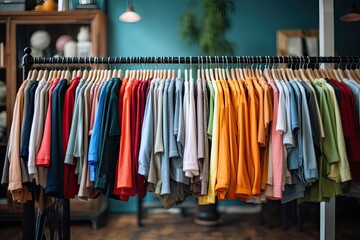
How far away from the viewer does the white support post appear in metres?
2.28

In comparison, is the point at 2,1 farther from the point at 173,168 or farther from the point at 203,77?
the point at 173,168

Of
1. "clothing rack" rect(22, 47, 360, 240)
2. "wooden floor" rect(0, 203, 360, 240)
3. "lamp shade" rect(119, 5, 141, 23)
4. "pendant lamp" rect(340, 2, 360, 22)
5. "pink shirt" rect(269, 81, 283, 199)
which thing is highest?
"lamp shade" rect(119, 5, 141, 23)

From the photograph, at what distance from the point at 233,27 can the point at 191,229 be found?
1.82m

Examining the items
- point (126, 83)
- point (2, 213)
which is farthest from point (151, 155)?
point (2, 213)

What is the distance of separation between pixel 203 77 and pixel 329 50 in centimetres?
119

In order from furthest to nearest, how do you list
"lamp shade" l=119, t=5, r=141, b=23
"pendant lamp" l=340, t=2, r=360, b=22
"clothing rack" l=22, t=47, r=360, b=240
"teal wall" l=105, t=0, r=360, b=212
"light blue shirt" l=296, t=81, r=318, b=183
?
"lamp shade" l=119, t=5, r=141, b=23
"teal wall" l=105, t=0, r=360, b=212
"pendant lamp" l=340, t=2, r=360, b=22
"clothing rack" l=22, t=47, r=360, b=240
"light blue shirt" l=296, t=81, r=318, b=183

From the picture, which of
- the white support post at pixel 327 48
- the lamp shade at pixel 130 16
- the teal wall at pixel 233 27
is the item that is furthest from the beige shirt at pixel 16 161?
the white support post at pixel 327 48

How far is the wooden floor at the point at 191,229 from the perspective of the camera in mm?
2643

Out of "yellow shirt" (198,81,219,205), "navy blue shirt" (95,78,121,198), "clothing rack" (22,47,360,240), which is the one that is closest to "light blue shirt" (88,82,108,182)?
"navy blue shirt" (95,78,121,198)

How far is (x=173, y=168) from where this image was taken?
1.45m

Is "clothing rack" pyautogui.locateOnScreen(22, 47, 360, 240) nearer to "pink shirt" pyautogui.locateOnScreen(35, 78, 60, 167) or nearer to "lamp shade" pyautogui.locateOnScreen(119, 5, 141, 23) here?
"pink shirt" pyautogui.locateOnScreen(35, 78, 60, 167)

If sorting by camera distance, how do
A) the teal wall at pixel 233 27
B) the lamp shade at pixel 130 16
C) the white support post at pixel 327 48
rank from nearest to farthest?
the white support post at pixel 327 48
the teal wall at pixel 233 27
the lamp shade at pixel 130 16

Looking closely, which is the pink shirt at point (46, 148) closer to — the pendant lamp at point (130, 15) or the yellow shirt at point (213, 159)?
the yellow shirt at point (213, 159)

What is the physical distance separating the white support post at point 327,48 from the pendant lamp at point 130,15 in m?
1.58
